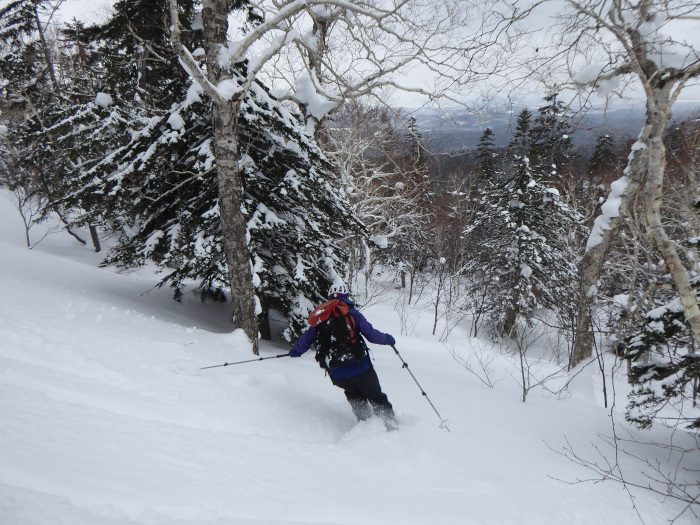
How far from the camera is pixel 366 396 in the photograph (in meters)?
4.04

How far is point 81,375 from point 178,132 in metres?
4.88

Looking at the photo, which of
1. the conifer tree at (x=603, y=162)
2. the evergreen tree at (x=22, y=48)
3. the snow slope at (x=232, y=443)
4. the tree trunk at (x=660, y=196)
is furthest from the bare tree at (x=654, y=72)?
the conifer tree at (x=603, y=162)

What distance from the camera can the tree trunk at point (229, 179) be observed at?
491cm

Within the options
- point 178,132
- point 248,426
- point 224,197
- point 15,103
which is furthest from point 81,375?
point 15,103

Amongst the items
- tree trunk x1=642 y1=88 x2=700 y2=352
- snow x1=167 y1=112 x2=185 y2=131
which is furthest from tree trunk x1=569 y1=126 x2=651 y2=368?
snow x1=167 y1=112 x2=185 y2=131

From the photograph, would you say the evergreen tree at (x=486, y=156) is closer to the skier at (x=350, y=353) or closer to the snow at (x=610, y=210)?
the snow at (x=610, y=210)

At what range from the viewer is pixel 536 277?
18297 millimetres

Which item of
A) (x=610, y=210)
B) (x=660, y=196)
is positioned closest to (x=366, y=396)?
(x=660, y=196)

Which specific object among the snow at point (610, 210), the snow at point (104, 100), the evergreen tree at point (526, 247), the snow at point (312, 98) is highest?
the snow at point (104, 100)

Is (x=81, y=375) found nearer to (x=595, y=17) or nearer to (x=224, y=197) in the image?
(x=224, y=197)

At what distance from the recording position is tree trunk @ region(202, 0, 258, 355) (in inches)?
193

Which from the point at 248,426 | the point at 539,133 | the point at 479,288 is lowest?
the point at 479,288

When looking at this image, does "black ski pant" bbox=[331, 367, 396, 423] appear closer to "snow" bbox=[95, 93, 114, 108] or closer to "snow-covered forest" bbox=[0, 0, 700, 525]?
"snow-covered forest" bbox=[0, 0, 700, 525]

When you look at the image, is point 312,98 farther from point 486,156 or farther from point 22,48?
point 486,156
